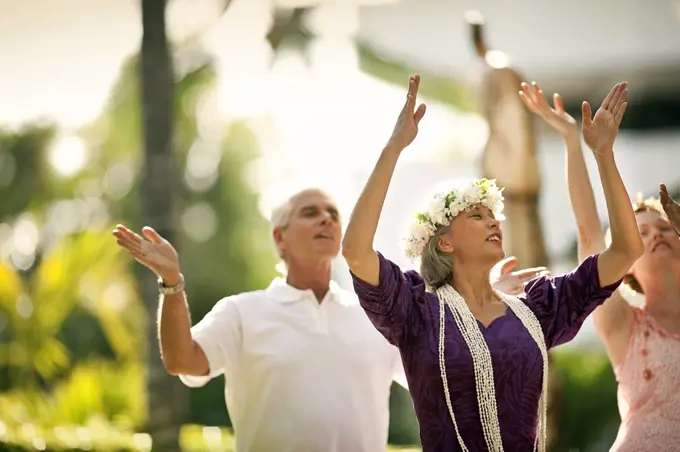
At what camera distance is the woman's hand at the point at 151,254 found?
12.6 ft

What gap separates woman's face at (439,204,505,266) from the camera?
139 inches

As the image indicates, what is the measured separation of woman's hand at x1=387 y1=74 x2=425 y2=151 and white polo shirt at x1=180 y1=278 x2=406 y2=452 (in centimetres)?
118

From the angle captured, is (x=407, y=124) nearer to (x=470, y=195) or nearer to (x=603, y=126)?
(x=470, y=195)

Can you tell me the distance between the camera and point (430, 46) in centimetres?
1417

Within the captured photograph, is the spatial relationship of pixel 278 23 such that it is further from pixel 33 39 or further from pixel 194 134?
pixel 194 134

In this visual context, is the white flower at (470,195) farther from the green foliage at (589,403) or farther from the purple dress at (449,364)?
the green foliage at (589,403)

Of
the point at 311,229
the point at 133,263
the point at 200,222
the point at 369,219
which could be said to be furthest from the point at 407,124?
the point at 200,222

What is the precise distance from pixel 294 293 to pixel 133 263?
16.0 m

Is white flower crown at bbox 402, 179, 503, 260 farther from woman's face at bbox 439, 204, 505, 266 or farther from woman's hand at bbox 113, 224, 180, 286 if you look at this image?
woman's hand at bbox 113, 224, 180, 286

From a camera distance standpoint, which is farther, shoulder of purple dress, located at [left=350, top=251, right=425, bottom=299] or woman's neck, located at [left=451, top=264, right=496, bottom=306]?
woman's neck, located at [left=451, top=264, right=496, bottom=306]

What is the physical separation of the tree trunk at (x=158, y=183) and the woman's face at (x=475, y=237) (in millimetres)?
3497

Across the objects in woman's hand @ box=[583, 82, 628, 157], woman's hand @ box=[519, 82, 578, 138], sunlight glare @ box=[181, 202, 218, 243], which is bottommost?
woman's hand @ box=[583, 82, 628, 157]

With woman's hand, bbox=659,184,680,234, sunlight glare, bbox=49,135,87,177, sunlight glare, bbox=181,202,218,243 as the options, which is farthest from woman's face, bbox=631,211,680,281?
sunlight glare, bbox=181,202,218,243

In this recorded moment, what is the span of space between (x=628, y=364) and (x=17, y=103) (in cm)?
1490
